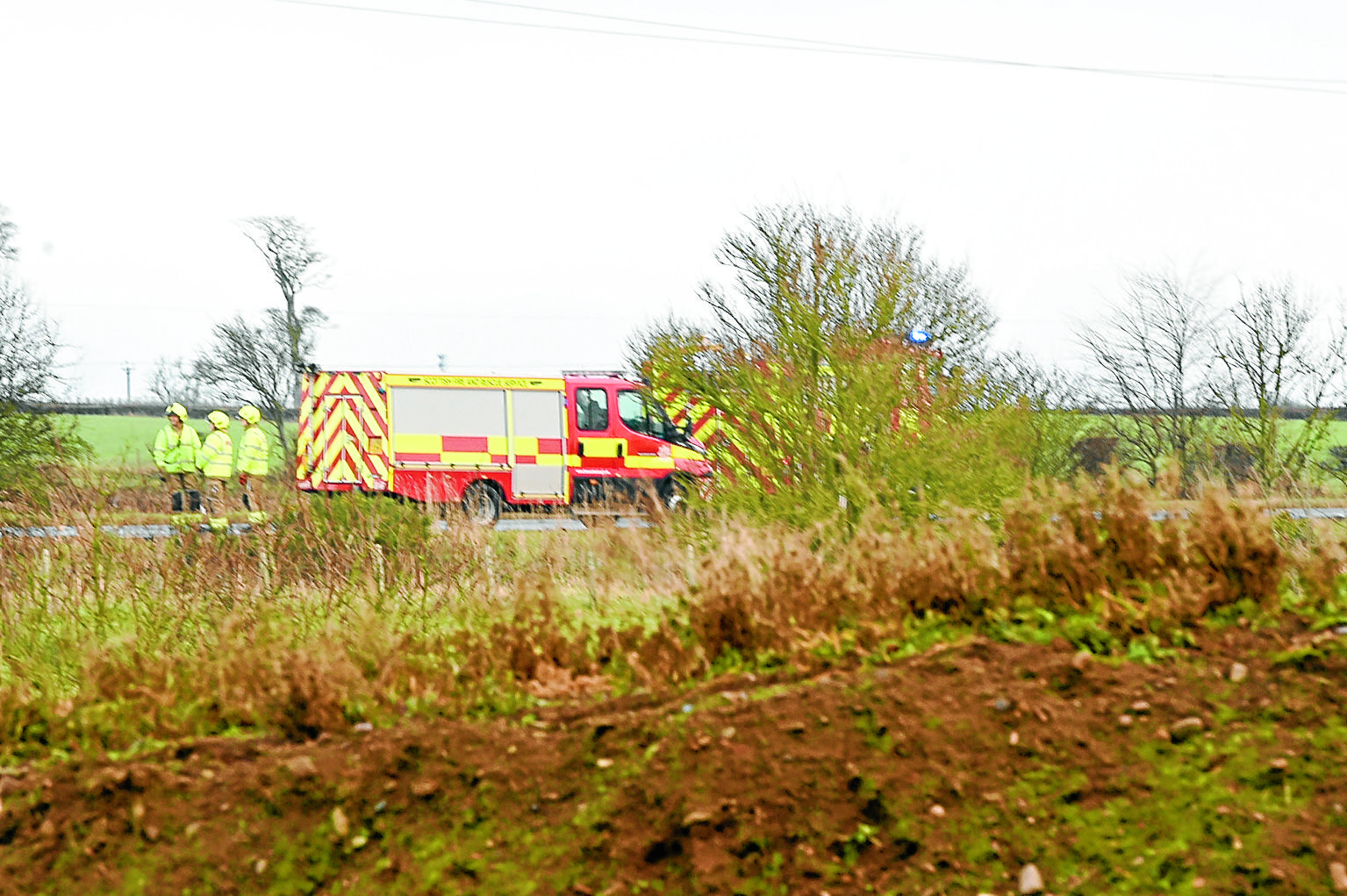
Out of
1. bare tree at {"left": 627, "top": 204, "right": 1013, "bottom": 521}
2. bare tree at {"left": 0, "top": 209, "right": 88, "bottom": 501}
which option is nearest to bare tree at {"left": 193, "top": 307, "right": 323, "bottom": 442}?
bare tree at {"left": 0, "top": 209, "right": 88, "bottom": 501}

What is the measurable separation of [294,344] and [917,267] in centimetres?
1423

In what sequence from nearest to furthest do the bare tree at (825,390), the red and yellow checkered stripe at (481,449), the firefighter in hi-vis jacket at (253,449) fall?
the bare tree at (825,390), the firefighter in hi-vis jacket at (253,449), the red and yellow checkered stripe at (481,449)

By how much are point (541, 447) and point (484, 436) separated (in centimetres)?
92

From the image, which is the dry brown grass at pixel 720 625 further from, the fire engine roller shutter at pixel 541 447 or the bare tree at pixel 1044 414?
the fire engine roller shutter at pixel 541 447

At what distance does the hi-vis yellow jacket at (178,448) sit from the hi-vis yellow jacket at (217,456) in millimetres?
91

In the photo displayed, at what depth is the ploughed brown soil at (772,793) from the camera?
2.93 m

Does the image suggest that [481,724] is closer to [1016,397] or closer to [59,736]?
[59,736]

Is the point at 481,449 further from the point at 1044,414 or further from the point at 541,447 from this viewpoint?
the point at 1044,414

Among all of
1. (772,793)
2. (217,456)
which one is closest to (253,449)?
(217,456)

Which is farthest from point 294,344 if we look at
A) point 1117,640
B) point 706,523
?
point 1117,640

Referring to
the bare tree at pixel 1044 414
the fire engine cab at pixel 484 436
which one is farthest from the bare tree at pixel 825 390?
the fire engine cab at pixel 484 436

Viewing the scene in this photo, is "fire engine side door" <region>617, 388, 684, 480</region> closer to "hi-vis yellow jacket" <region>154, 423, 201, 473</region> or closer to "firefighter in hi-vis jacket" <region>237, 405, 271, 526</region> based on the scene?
"firefighter in hi-vis jacket" <region>237, 405, 271, 526</region>

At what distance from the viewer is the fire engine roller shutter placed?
56.9ft

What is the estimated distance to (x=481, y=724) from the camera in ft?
12.1
